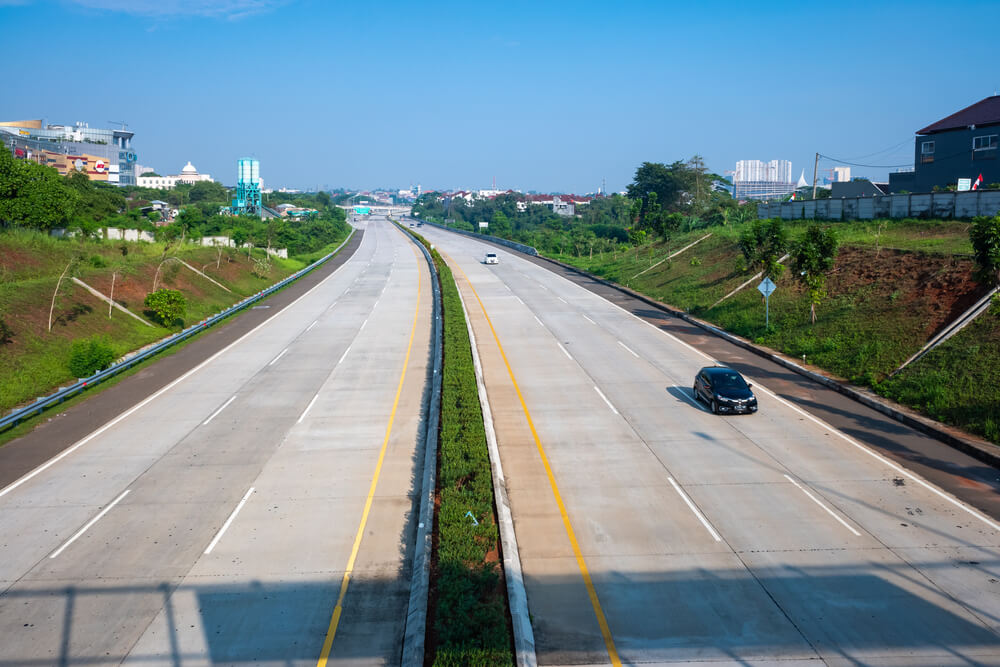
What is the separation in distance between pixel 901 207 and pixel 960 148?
45.6 feet

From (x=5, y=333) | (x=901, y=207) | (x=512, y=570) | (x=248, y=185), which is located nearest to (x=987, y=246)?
(x=901, y=207)

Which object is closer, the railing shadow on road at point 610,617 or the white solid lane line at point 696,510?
the railing shadow on road at point 610,617

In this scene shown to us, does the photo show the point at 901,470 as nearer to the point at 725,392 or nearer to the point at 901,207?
the point at 725,392

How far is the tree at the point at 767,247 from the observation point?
117 feet

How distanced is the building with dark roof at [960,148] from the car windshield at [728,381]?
36959 millimetres

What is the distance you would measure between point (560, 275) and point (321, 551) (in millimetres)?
49789

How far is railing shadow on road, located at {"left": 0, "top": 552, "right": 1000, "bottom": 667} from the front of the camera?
34.6 feet

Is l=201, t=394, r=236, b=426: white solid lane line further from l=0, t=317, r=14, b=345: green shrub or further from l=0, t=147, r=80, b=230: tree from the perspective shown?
l=0, t=147, r=80, b=230: tree

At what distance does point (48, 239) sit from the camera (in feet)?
146

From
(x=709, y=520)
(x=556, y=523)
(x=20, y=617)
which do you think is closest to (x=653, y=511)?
(x=709, y=520)

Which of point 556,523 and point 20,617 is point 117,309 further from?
point 556,523

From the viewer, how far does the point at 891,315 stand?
27.5 metres

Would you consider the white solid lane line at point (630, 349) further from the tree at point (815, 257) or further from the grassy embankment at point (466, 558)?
the grassy embankment at point (466, 558)

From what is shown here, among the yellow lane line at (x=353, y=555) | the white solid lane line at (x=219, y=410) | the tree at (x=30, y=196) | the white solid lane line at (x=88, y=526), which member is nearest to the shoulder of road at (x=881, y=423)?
the yellow lane line at (x=353, y=555)
